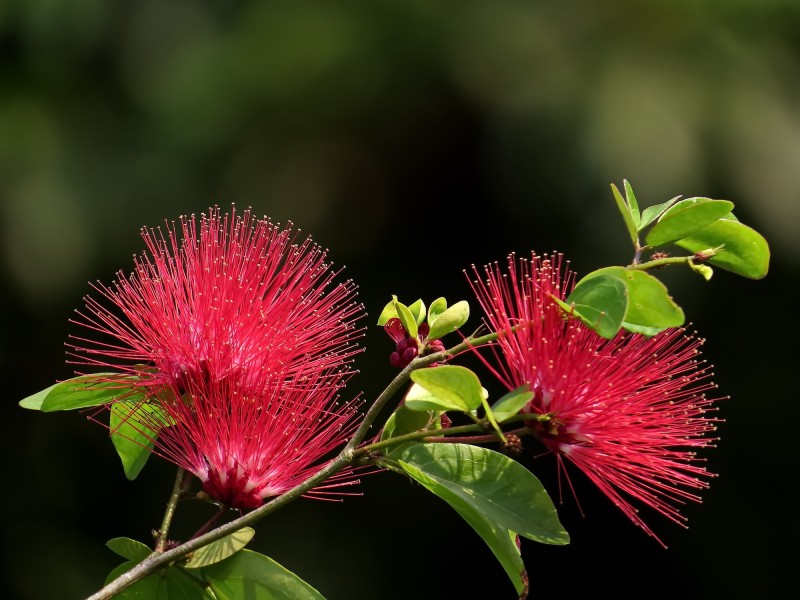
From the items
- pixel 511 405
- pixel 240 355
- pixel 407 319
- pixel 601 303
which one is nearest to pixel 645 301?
pixel 601 303

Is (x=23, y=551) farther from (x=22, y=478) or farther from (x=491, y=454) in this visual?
(x=491, y=454)

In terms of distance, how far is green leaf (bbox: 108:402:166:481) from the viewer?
1424 mm

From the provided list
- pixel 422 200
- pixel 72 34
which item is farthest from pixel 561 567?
pixel 72 34

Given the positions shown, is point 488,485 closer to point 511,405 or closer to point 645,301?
point 511,405

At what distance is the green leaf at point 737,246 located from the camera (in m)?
1.31

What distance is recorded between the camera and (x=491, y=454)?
4.25ft

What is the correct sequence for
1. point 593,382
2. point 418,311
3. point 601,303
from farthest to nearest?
point 418,311 < point 593,382 < point 601,303

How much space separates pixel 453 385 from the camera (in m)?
1.18

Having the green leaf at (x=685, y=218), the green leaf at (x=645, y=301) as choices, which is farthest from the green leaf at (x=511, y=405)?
the green leaf at (x=685, y=218)

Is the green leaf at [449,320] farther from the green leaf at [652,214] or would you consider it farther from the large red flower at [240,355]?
the green leaf at [652,214]

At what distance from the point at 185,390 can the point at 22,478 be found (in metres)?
4.29

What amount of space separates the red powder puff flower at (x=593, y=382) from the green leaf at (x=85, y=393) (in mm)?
459

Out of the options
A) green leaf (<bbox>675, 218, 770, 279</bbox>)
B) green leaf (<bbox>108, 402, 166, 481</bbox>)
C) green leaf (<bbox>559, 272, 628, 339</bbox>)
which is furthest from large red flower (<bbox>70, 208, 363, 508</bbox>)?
green leaf (<bbox>675, 218, 770, 279</bbox>)

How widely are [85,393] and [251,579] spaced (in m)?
0.33
